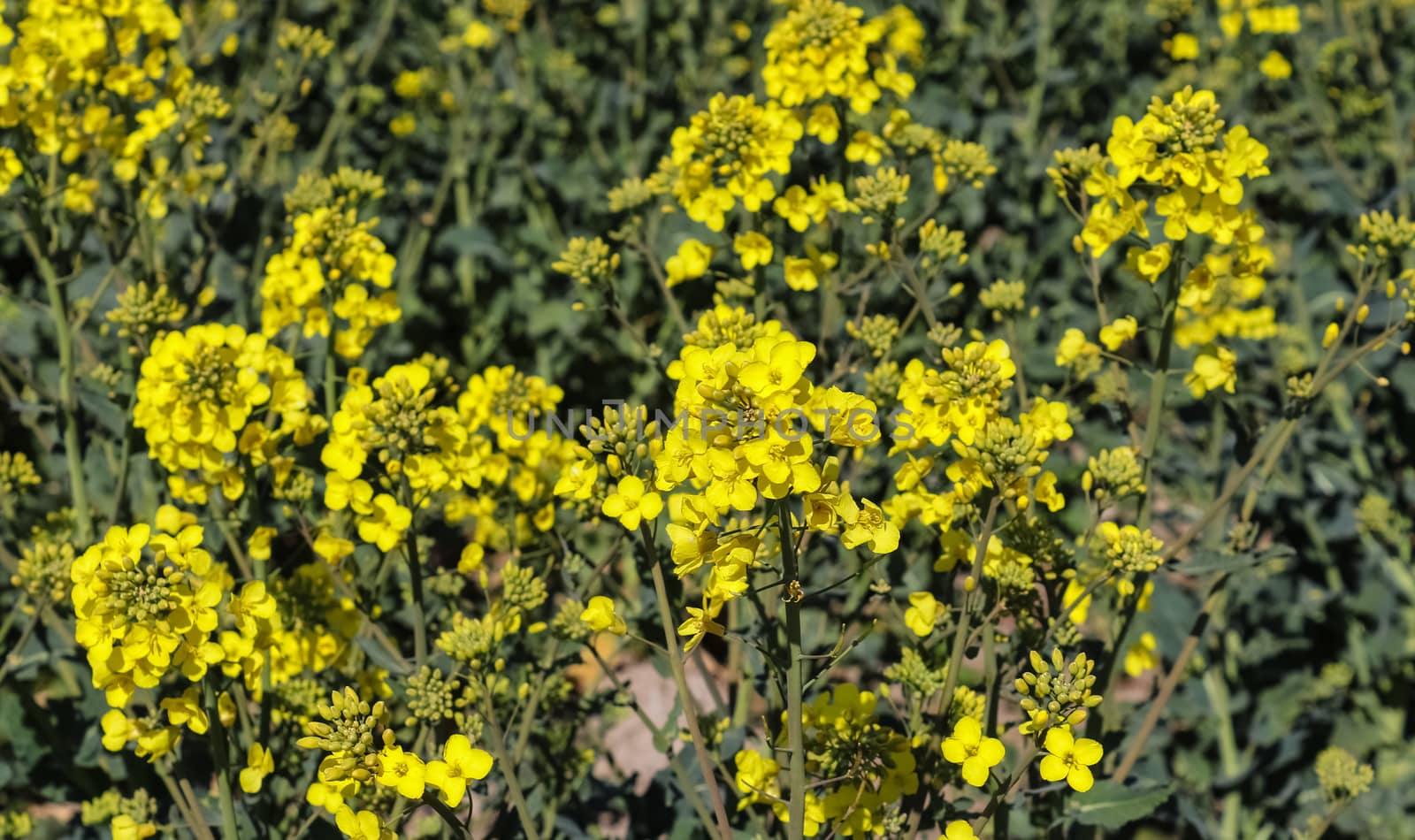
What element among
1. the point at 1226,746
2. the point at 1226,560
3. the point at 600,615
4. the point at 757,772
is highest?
the point at 600,615

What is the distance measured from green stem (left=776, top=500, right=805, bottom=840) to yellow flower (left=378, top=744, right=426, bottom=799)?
26.6 inches

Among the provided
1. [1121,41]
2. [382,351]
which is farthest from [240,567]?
[1121,41]

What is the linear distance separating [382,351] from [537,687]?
2.43 m

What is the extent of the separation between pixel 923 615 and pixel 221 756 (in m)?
1.53

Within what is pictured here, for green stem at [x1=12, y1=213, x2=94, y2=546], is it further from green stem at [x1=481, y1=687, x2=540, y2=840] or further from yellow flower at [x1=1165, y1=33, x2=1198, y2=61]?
yellow flower at [x1=1165, y1=33, x2=1198, y2=61]

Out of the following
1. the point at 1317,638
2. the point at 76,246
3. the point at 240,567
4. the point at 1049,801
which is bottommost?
the point at 1317,638

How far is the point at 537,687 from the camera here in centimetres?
274

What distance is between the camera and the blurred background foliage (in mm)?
4312

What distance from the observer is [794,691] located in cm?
207

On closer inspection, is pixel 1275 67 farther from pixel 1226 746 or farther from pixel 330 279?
pixel 330 279

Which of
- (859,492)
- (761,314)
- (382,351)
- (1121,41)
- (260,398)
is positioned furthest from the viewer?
(1121,41)

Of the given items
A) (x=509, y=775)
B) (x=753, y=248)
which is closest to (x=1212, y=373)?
Answer: (x=753, y=248)

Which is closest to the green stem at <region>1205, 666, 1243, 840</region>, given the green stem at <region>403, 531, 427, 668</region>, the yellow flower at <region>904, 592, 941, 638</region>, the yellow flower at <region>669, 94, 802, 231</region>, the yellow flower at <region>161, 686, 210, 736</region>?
the yellow flower at <region>904, 592, 941, 638</region>

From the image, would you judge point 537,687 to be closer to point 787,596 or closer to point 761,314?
point 787,596
